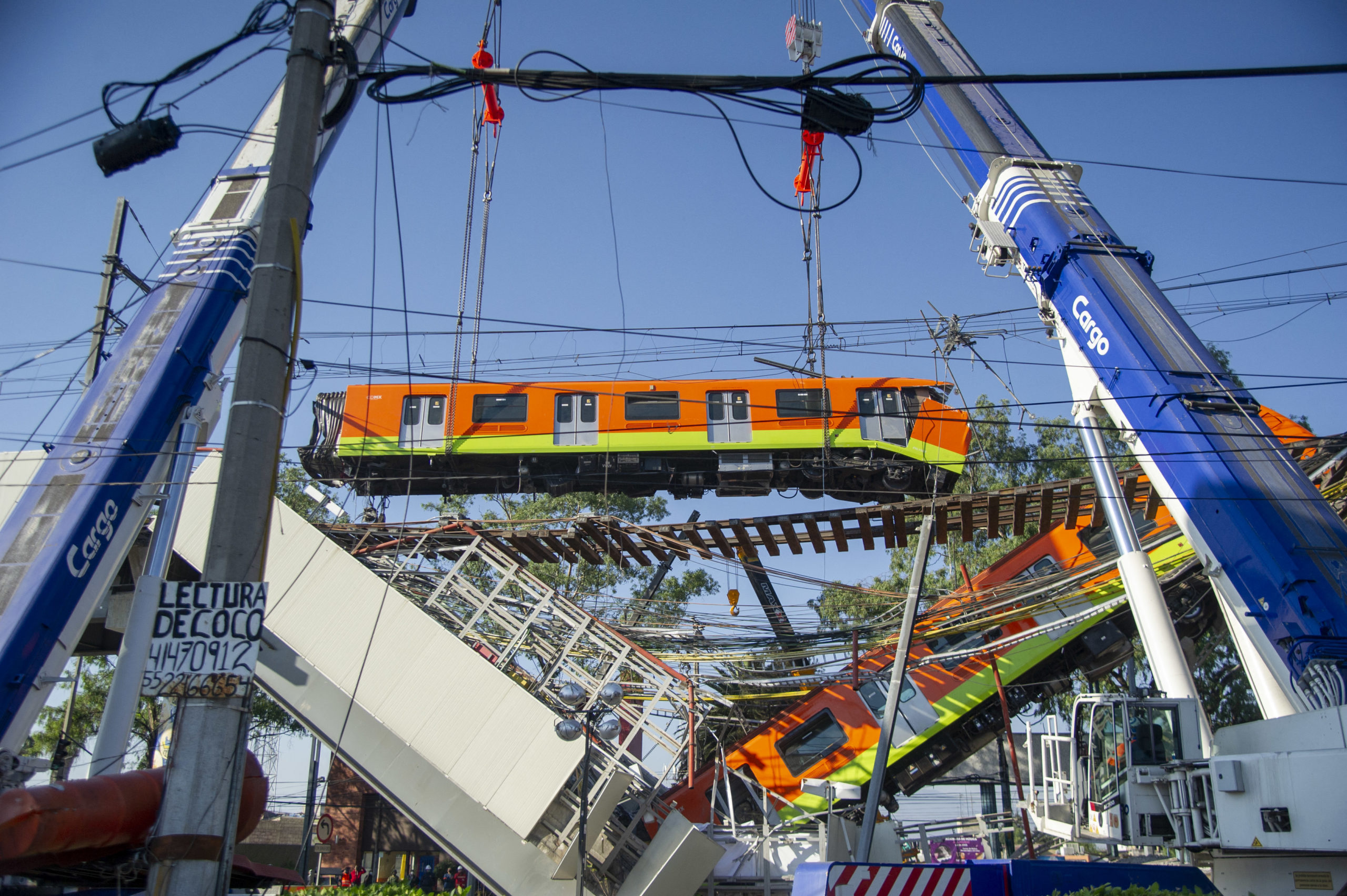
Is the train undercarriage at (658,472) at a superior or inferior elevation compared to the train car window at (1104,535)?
superior

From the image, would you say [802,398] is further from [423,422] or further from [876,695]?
[423,422]

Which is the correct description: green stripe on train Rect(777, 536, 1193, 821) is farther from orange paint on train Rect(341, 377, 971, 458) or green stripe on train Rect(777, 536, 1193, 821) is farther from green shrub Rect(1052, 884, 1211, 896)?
green shrub Rect(1052, 884, 1211, 896)

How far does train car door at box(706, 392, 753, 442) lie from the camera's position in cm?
2455

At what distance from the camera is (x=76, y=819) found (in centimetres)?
659

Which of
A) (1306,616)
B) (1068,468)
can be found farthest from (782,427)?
(1306,616)

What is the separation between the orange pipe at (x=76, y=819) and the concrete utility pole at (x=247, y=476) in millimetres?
1109

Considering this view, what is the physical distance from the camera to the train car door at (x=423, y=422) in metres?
24.5

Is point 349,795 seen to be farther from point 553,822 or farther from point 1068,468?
point 1068,468

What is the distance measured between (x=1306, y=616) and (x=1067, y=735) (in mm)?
3164

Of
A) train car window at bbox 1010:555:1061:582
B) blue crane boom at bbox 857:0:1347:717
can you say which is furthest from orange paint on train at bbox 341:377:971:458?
blue crane boom at bbox 857:0:1347:717

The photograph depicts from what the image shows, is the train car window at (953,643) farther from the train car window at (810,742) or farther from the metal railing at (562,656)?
the metal railing at (562,656)

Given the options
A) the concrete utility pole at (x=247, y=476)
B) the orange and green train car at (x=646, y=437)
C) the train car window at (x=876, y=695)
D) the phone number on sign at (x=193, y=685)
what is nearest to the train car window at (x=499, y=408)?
the orange and green train car at (x=646, y=437)

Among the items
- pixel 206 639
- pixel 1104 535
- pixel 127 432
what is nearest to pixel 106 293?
pixel 127 432

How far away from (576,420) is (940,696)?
454 inches
